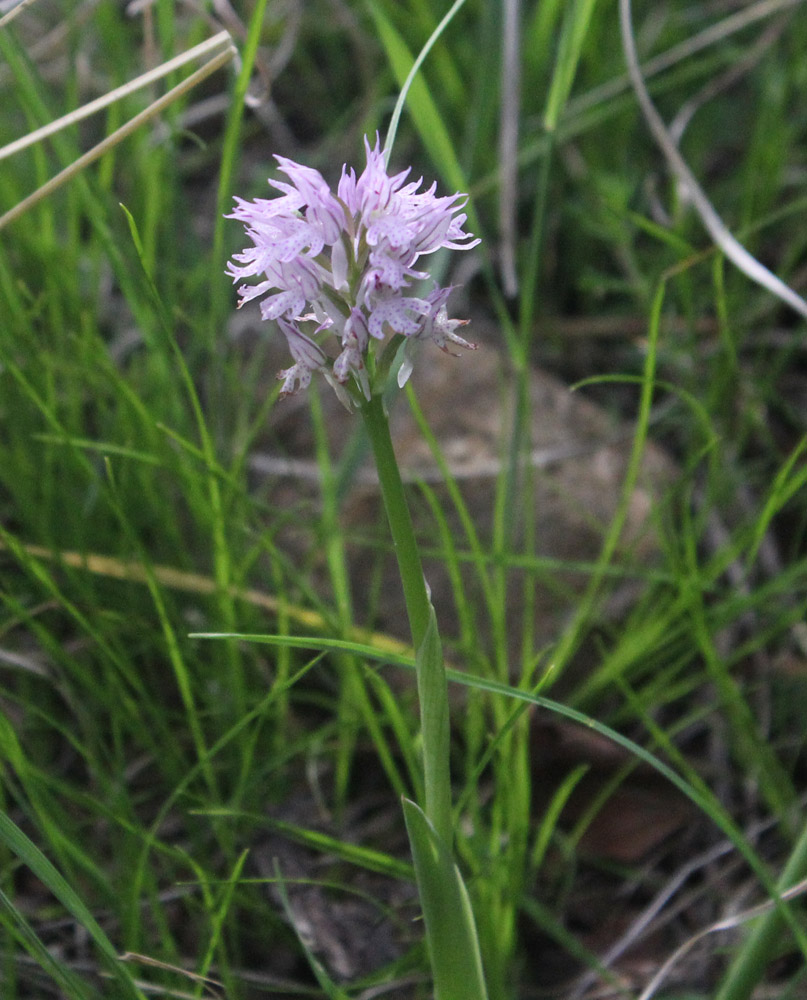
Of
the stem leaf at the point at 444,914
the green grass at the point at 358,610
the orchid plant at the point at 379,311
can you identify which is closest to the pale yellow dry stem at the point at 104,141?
the green grass at the point at 358,610

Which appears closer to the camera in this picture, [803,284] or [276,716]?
[276,716]

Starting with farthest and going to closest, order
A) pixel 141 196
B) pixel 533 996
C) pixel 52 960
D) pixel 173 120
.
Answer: pixel 141 196 → pixel 173 120 → pixel 533 996 → pixel 52 960

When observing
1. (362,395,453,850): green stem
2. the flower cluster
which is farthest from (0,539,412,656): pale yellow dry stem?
the flower cluster

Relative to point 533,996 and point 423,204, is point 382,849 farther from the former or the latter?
point 423,204

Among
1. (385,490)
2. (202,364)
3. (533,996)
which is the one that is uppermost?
(202,364)

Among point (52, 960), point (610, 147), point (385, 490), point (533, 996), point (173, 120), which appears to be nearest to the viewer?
point (385, 490)

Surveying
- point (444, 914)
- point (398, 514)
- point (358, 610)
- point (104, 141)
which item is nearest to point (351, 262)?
point (398, 514)

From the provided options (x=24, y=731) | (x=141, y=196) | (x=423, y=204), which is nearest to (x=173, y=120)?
(x=141, y=196)

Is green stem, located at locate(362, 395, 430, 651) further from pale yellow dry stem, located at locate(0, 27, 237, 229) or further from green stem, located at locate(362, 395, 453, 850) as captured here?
pale yellow dry stem, located at locate(0, 27, 237, 229)
